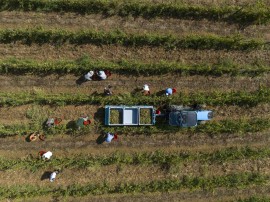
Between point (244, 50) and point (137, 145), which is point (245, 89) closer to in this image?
point (244, 50)

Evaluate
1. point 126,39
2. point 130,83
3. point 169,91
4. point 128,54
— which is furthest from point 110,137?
point 126,39

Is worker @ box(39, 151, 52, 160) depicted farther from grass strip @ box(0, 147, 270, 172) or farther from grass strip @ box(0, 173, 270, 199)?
grass strip @ box(0, 173, 270, 199)

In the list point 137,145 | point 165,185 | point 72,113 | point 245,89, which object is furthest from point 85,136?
point 245,89

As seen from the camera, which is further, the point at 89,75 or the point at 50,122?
the point at 50,122

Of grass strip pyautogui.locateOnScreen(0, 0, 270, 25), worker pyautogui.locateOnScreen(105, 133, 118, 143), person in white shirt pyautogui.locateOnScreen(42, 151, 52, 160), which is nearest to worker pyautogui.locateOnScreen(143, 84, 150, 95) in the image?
worker pyautogui.locateOnScreen(105, 133, 118, 143)

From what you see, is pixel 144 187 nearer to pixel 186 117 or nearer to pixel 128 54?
pixel 186 117
